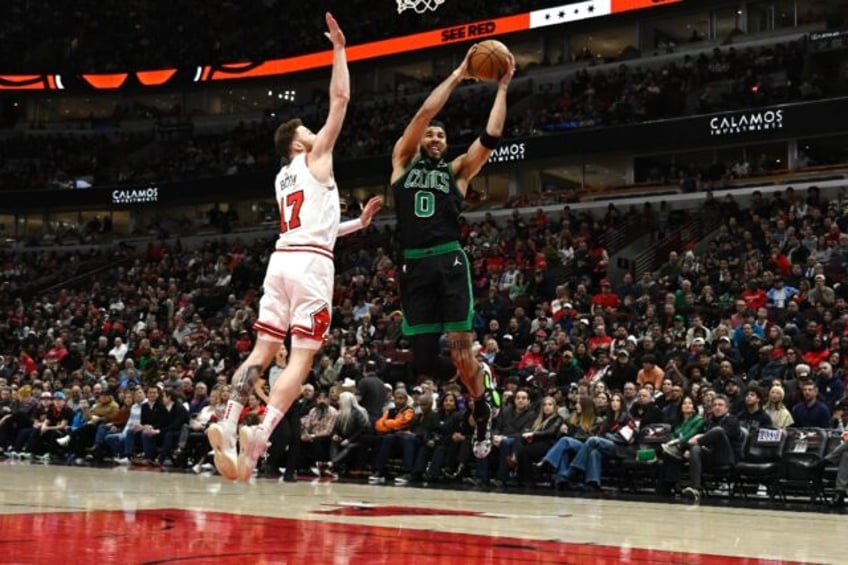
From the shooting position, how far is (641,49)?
109 feet

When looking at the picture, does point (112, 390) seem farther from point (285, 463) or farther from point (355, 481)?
point (355, 481)

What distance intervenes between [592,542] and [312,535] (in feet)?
5.99

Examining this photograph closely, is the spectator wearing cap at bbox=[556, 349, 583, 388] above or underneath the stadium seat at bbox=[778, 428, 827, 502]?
above

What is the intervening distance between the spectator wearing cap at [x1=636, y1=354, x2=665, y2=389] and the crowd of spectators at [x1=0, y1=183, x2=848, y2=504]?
0.02 m

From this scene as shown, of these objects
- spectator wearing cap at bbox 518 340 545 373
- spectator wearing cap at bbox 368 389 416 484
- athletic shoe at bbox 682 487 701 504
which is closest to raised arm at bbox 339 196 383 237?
athletic shoe at bbox 682 487 701 504

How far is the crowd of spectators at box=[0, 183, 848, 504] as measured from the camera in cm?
1355

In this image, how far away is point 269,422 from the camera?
235 inches

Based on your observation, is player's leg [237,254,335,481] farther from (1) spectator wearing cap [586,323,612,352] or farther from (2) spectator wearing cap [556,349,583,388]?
(1) spectator wearing cap [586,323,612,352]

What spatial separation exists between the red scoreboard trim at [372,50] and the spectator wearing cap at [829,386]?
57.6 feet

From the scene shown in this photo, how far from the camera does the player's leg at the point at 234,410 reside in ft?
Result: 18.8

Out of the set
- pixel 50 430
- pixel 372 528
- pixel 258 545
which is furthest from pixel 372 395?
pixel 258 545

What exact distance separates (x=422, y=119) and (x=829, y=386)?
334 inches

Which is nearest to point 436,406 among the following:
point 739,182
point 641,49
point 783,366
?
point 783,366

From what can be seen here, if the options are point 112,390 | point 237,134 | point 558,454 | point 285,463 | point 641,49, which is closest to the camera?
point 558,454
